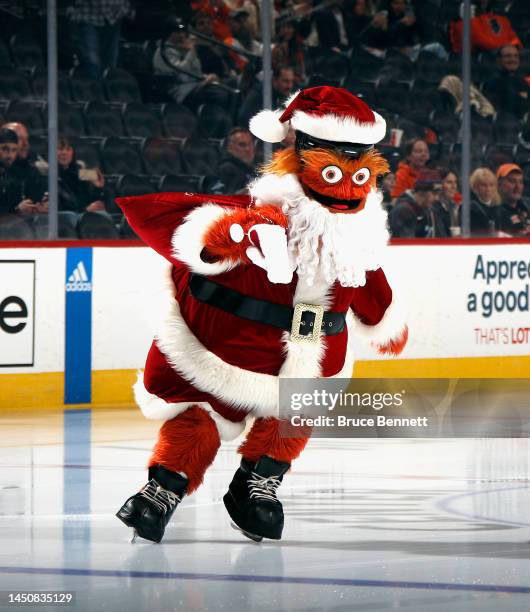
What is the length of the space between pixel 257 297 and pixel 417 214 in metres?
6.33

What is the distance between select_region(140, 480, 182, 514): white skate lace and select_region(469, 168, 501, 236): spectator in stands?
21.8 ft

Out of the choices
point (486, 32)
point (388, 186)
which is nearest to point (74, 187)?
point (388, 186)

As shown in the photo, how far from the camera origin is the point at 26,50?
32.5ft

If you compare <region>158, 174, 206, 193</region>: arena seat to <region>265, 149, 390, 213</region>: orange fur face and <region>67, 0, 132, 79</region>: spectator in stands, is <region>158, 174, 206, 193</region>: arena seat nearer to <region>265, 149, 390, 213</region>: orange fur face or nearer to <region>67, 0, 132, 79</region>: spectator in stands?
<region>67, 0, 132, 79</region>: spectator in stands

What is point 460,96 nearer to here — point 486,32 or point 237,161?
point 486,32

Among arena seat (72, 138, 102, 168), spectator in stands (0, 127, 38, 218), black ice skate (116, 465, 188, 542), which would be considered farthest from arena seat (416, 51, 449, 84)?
black ice skate (116, 465, 188, 542)

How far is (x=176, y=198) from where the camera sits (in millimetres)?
5207

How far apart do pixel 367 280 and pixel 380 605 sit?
65.8 inches

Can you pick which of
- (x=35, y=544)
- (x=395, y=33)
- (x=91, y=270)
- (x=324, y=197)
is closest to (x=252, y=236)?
(x=324, y=197)

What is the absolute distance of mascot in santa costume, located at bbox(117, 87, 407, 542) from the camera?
16.6ft

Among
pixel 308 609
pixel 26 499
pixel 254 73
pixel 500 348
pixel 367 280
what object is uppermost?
pixel 254 73

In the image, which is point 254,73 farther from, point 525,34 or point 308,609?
point 308,609

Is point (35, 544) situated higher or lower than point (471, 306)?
lower

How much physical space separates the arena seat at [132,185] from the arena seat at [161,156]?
0.34ft
